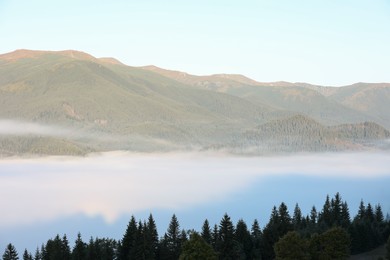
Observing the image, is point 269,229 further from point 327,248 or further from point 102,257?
point 102,257

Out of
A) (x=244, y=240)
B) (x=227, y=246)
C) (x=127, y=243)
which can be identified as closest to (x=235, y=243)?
(x=227, y=246)

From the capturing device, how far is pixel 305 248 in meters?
77.3

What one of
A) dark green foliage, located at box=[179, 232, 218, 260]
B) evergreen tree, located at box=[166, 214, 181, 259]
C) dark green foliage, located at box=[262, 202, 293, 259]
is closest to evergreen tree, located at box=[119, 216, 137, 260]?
evergreen tree, located at box=[166, 214, 181, 259]

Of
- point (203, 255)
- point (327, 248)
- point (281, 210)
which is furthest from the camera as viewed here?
point (281, 210)

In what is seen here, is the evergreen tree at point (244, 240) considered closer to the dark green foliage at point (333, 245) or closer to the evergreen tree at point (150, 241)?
the evergreen tree at point (150, 241)

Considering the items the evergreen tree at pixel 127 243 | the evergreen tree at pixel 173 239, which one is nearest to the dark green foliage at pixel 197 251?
the evergreen tree at pixel 127 243

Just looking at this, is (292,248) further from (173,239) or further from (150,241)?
(173,239)

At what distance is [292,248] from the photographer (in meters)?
76.2

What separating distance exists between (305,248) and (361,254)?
33703mm

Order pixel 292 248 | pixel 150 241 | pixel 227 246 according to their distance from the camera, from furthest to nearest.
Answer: pixel 150 241, pixel 227 246, pixel 292 248

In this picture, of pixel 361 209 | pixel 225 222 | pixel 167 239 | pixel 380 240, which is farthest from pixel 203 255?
pixel 361 209

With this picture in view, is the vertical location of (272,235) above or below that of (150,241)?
below

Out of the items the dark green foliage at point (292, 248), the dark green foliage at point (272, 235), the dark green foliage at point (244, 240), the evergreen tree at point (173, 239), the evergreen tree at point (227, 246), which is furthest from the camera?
the evergreen tree at point (173, 239)

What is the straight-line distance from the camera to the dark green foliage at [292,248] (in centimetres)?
7619
